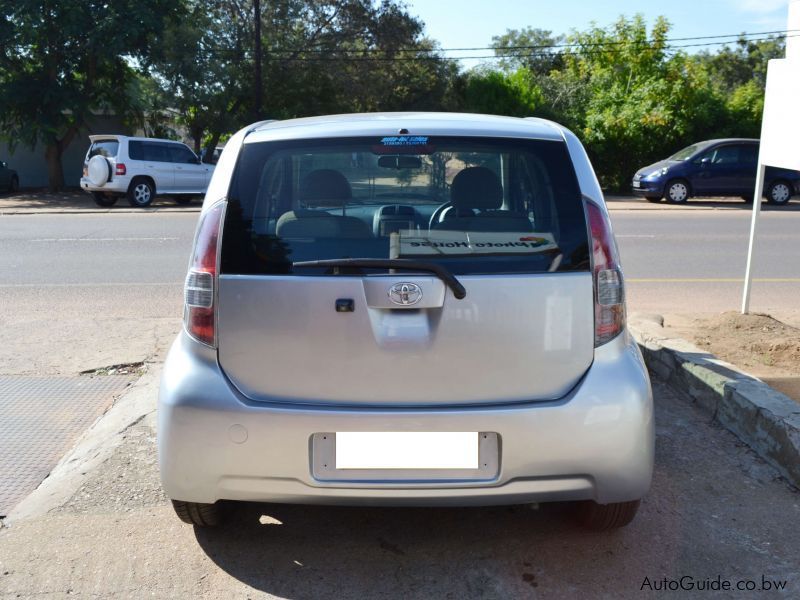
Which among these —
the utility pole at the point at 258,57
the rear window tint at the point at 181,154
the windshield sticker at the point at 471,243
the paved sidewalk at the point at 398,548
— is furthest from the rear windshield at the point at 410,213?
the utility pole at the point at 258,57

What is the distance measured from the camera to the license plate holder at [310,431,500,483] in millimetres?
2916

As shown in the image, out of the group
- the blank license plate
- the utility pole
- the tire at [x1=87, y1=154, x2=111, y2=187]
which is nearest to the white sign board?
the blank license plate

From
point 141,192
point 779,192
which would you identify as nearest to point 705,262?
point 779,192

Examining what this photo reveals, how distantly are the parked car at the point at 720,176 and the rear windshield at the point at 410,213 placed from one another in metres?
19.1

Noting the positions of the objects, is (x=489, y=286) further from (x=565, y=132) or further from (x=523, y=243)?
(x=565, y=132)

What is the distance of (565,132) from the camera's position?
3.26 m

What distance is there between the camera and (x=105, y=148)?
21016 mm

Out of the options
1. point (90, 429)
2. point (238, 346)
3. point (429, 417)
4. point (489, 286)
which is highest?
point (489, 286)

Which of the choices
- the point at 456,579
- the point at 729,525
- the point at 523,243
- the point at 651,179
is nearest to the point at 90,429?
the point at 456,579

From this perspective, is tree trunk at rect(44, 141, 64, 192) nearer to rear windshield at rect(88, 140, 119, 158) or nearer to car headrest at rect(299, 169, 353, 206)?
rear windshield at rect(88, 140, 119, 158)

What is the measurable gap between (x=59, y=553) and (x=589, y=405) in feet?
6.87

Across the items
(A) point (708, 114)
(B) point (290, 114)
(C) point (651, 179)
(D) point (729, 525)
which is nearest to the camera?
A: (D) point (729, 525)

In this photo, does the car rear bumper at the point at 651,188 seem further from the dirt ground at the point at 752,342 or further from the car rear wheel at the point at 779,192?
the dirt ground at the point at 752,342

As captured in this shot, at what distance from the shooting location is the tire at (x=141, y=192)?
Result: 69.0 ft
